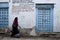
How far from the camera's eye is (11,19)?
14828mm

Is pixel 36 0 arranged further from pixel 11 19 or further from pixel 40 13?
pixel 11 19

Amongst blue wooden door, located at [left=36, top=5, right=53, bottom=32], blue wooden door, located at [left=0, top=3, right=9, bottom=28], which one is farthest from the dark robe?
blue wooden door, located at [left=36, top=5, right=53, bottom=32]

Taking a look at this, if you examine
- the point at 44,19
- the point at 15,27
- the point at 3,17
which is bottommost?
the point at 15,27

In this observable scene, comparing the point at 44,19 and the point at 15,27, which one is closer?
the point at 15,27

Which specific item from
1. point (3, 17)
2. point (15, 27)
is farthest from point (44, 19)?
point (3, 17)

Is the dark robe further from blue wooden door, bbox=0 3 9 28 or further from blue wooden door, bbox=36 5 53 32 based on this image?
blue wooden door, bbox=36 5 53 32

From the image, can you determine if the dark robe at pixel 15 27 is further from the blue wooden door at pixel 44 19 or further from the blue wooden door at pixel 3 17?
the blue wooden door at pixel 44 19

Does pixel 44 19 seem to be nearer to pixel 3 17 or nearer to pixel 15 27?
pixel 15 27

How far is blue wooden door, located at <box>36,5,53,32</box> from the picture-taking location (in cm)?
1481

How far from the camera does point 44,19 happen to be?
14891 mm

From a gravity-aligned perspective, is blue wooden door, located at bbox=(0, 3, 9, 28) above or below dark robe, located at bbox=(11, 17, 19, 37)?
above

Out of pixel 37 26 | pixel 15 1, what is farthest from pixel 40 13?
pixel 15 1

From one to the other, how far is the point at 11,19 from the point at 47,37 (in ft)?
9.24

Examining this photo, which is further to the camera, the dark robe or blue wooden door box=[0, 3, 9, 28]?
blue wooden door box=[0, 3, 9, 28]
